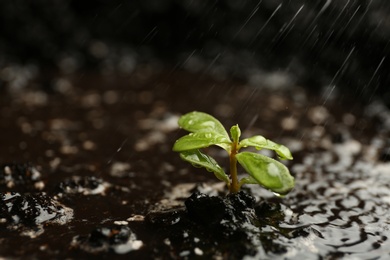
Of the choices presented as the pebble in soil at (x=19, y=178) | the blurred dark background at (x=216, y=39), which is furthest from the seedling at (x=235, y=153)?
the blurred dark background at (x=216, y=39)

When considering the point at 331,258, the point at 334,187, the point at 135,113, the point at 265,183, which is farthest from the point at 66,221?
the point at 135,113

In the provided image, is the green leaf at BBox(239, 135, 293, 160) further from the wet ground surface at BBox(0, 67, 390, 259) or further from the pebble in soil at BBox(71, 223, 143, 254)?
the pebble in soil at BBox(71, 223, 143, 254)

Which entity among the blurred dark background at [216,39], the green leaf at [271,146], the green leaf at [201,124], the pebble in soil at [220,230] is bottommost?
the pebble in soil at [220,230]

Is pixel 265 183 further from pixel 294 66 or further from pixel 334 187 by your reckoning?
pixel 294 66

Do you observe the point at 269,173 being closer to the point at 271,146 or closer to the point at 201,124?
the point at 271,146

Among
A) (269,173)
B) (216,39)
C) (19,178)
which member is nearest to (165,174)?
(19,178)

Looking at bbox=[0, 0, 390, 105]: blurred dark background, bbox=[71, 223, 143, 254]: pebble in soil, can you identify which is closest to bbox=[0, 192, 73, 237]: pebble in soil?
bbox=[71, 223, 143, 254]: pebble in soil

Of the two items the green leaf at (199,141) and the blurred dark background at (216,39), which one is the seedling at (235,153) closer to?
the green leaf at (199,141)
